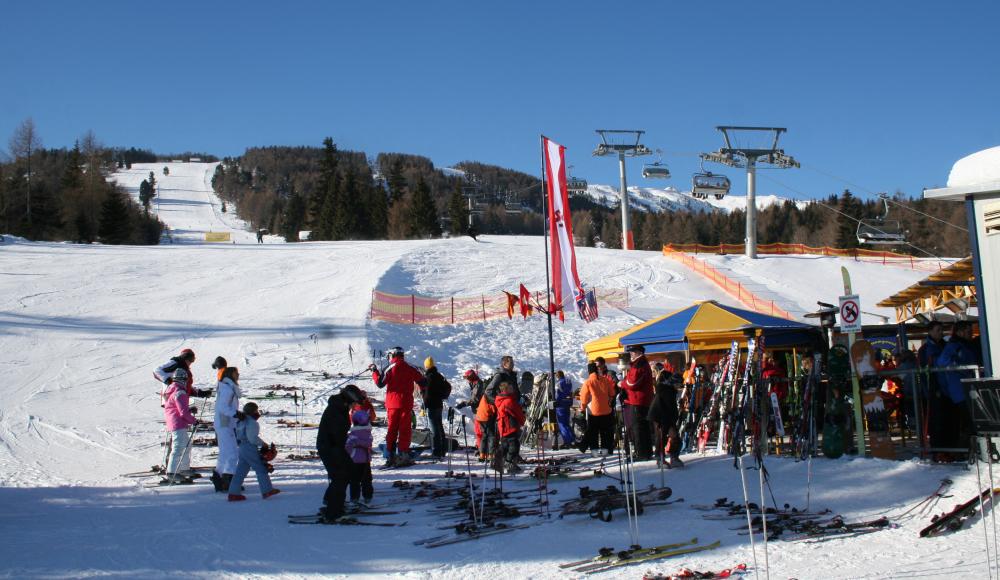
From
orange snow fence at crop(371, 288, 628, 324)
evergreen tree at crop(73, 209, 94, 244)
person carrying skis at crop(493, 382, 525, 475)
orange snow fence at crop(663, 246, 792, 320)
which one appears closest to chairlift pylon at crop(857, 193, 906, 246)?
orange snow fence at crop(663, 246, 792, 320)

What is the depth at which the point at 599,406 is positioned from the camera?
39.7 feet

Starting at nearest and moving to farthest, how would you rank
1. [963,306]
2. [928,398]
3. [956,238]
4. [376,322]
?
[928,398], [963,306], [376,322], [956,238]

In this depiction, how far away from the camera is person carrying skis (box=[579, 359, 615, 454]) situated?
39.6 ft

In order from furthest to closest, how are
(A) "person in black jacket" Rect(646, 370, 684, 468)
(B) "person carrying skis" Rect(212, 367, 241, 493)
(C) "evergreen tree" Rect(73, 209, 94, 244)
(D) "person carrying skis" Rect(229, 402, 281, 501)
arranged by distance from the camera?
(C) "evergreen tree" Rect(73, 209, 94, 244) < (A) "person in black jacket" Rect(646, 370, 684, 468) < (B) "person carrying skis" Rect(212, 367, 241, 493) < (D) "person carrying skis" Rect(229, 402, 281, 501)

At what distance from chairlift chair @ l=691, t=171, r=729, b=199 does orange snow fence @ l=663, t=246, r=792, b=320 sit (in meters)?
3.47

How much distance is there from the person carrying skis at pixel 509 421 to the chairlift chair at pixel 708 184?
34.8 meters

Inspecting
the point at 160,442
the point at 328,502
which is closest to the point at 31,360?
the point at 160,442

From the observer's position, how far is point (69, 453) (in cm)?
1196

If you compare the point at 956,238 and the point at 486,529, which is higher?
the point at 956,238

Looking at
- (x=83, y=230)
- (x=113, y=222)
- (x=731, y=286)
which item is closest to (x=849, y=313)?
(x=731, y=286)

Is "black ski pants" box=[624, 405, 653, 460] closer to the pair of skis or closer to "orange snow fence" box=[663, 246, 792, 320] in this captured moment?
the pair of skis

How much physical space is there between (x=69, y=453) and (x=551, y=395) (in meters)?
7.09

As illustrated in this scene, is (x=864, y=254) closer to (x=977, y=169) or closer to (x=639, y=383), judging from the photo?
(x=639, y=383)

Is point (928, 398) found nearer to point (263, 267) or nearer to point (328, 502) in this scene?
point (328, 502)
